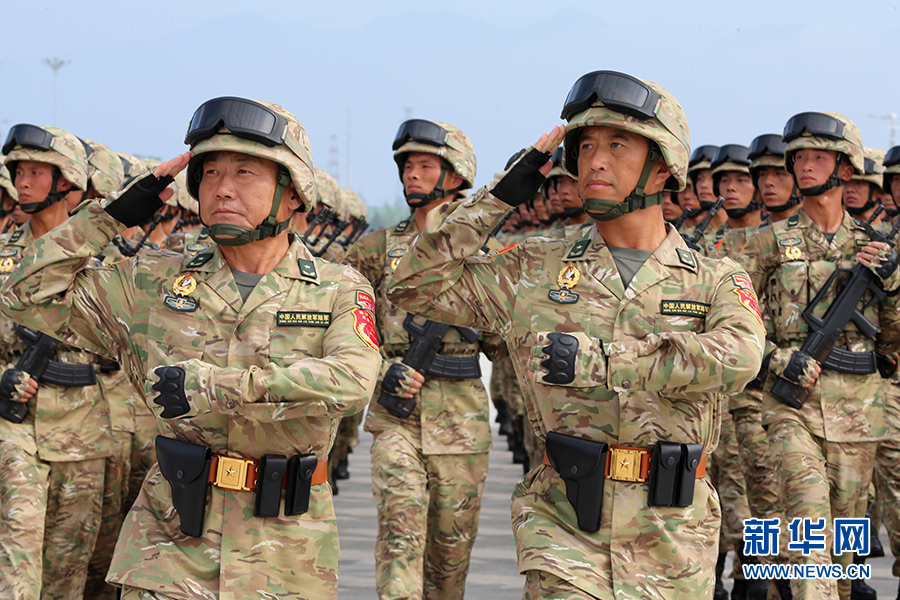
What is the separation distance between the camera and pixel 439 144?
25.2 ft

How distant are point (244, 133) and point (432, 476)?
3.13m

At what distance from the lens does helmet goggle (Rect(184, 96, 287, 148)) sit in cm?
430

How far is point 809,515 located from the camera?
6.57 m

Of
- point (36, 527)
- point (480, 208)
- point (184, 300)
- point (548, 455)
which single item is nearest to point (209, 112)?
point (184, 300)

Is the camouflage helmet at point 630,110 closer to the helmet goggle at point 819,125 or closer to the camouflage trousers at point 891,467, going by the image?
the helmet goggle at point 819,125

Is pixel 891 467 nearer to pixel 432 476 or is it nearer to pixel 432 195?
pixel 432 476

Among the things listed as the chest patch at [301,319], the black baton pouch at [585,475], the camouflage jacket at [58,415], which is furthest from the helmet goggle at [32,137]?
the black baton pouch at [585,475]

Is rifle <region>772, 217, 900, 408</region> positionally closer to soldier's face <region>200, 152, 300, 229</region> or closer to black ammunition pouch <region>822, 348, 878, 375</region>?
black ammunition pouch <region>822, 348, 878, 375</region>

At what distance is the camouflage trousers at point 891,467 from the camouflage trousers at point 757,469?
655mm

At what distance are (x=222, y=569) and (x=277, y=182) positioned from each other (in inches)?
58.6

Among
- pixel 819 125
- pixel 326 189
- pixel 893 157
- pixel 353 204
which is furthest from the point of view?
pixel 353 204

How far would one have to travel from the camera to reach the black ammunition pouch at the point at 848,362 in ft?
22.8

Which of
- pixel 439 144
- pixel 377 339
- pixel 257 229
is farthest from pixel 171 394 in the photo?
pixel 439 144

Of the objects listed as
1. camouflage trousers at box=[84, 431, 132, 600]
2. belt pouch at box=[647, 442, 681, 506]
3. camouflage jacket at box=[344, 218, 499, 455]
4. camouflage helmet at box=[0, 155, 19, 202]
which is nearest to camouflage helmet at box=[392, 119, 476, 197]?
camouflage jacket at box=[344, 218, 499, 455]
